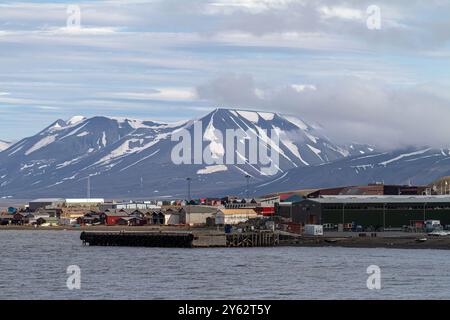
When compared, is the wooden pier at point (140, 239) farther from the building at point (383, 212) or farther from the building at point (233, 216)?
the building at point (233, 216)

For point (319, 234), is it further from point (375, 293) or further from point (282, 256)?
point (375, 293)

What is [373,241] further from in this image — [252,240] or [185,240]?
[185,240]

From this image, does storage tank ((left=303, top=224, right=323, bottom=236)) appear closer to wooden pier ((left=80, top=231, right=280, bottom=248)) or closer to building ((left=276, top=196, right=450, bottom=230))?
wooden pier ((left=80, top=231, right=280, bottom=248))

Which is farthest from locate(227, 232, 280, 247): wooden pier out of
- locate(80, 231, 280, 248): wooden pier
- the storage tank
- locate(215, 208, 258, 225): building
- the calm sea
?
locate(215, 208, 258, 225): building

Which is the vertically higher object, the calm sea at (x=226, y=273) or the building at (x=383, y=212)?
the building at (x=383, y=212)

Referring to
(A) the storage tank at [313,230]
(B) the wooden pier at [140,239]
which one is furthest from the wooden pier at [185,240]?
(A) the storage tank at [313,230]
